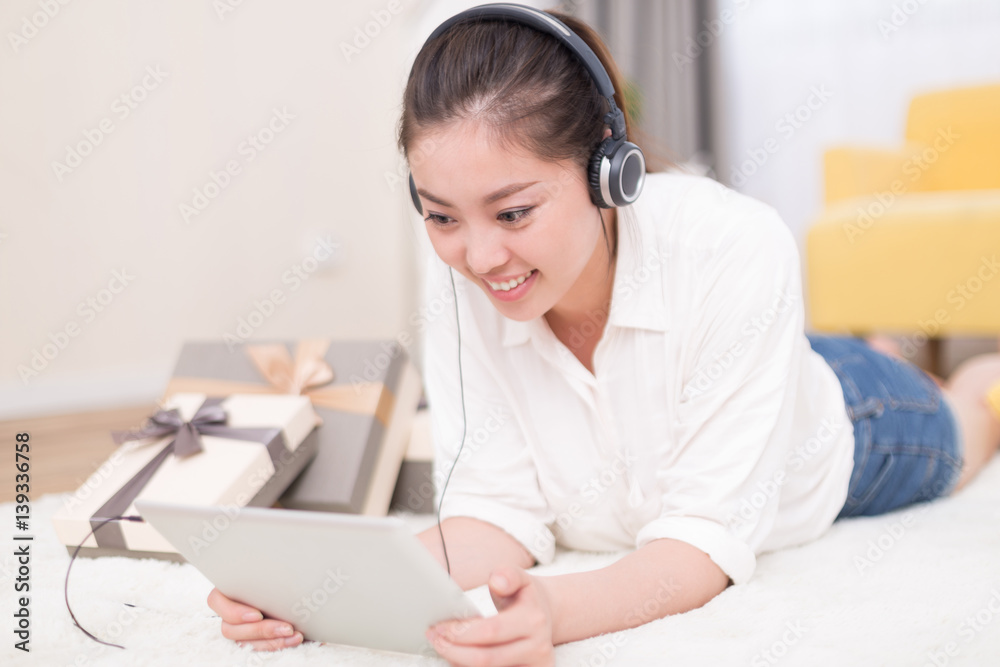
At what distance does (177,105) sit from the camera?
96.8 inches

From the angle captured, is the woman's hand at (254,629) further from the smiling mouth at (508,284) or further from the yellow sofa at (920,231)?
the yellow sofa at (920,231)

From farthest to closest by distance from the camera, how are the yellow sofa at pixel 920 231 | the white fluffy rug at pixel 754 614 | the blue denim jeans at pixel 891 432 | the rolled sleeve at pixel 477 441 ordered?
1. the yellow sofa at pixel 920 231
2. the blue denim jeans at pixel 891 432
3. the rolled sleeve at pixel 477 441
4. the white fluffy rug at pixel 754 614

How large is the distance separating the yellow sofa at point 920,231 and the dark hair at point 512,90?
1539 mm

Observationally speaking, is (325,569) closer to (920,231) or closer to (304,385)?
(304,385)

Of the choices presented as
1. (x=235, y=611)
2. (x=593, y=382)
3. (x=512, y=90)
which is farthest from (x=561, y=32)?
(x=235, y=611)

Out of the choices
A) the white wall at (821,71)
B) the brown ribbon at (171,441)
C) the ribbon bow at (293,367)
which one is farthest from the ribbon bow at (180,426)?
the white wall at (821,71)

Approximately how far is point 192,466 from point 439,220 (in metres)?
0.51

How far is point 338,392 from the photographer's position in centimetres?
123

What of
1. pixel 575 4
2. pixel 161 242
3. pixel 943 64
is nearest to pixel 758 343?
pixel 161 242

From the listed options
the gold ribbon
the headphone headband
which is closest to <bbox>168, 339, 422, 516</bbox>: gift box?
the gold ribbon

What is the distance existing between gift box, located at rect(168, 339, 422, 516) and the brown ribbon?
88 mm

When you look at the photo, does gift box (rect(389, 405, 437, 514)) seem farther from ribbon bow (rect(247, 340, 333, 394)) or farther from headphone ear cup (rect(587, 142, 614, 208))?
headphone ear cup (rect(587, 142, 614, 208))

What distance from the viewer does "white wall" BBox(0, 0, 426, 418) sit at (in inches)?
87.0

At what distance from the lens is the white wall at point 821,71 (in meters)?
2.92
